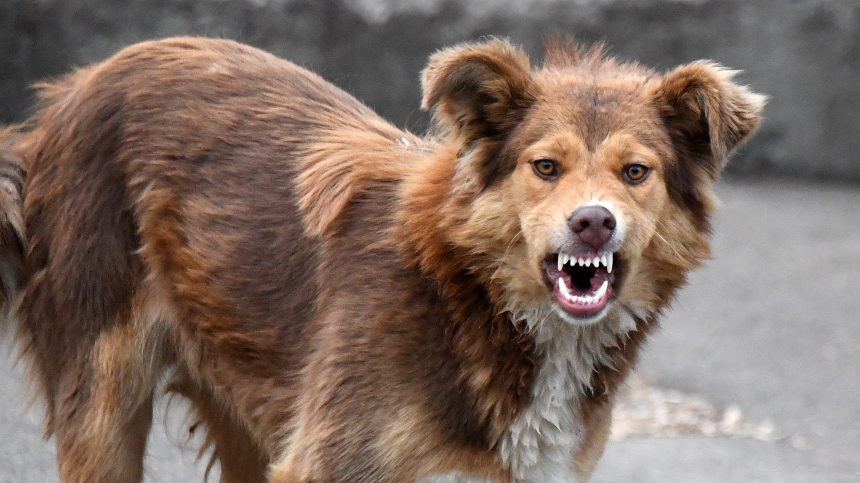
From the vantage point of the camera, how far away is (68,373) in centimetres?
422

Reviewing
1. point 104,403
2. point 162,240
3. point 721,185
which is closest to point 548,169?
point 162,240

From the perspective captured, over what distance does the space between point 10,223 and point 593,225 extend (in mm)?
2306

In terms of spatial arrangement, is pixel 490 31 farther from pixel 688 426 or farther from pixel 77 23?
pixel 688 426

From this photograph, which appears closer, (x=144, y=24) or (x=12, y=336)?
(x=12, y=336)

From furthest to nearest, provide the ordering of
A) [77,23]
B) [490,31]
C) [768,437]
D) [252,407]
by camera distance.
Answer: [490,31] < [77,23] < [768,437] < [252,407]

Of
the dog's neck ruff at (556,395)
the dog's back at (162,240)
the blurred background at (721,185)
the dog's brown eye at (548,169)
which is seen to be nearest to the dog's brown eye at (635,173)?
the dog's brown eye at (548,169)

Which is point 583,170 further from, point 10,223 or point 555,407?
point 10,223

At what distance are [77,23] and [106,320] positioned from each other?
18.6 feet

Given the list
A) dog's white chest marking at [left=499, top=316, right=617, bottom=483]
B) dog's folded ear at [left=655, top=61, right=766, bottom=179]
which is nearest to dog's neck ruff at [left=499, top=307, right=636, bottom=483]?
dog's white chest marking at [left=499, top=316, right=617, bottom=483]

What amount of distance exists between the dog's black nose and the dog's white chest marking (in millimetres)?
407

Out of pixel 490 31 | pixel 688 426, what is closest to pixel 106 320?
pixel 688 426

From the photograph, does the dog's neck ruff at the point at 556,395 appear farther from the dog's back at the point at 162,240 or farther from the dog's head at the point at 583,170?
the dog's back at the point at 162,240

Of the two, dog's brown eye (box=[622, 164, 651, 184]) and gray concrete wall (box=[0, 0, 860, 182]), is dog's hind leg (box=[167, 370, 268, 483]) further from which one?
gray concrete wall (box=[0, 0, 860, 182])

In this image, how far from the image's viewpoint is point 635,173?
3600 millimetres
